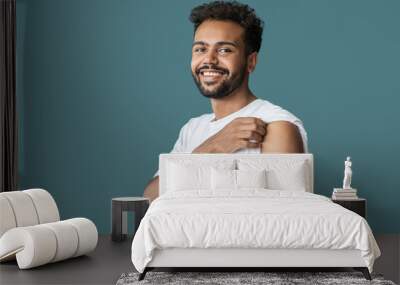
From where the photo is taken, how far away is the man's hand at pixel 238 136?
7043 millimetres

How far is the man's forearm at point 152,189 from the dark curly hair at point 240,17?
1680mm

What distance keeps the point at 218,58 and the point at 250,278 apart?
2987 mm

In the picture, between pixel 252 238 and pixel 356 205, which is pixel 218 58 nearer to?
pixel 356 205

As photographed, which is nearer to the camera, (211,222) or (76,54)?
(211,222)

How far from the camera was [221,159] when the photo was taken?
6.93 meters

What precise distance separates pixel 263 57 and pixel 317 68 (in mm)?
585

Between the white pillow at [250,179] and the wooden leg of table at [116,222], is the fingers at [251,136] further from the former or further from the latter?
the wooden leg of table at [116,222]

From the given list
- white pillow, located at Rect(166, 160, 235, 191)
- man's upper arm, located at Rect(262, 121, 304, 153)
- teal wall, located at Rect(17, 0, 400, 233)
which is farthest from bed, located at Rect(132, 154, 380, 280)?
teal wall, located at Rect(17, 0, 400, 233)

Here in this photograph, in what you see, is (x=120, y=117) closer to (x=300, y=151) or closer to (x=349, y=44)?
(x=300, y=151)

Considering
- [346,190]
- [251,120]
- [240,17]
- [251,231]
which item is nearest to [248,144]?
[251,120]

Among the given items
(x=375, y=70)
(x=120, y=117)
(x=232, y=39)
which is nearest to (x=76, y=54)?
(x=120, y=117)

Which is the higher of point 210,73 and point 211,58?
point 211,58

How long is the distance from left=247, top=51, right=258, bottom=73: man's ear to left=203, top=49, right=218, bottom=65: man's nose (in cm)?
35

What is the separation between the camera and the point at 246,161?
6.82m
